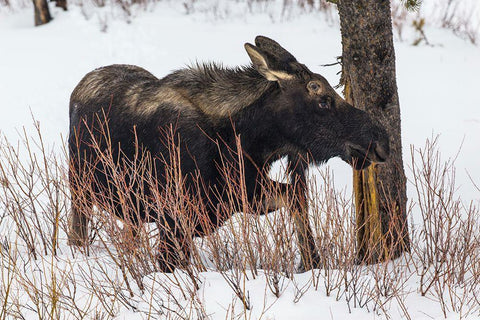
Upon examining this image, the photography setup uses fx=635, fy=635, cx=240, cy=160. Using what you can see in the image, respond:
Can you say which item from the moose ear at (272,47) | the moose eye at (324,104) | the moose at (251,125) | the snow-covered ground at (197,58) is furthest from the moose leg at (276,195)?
the snow-covered ground at (197,58)

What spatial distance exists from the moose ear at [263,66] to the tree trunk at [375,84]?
2.98 feet

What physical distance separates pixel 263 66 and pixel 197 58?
777 centimetres

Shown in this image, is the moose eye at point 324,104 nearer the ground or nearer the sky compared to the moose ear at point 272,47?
nearer the ground

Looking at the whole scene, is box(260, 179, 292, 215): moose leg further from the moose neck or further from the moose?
the moose neck

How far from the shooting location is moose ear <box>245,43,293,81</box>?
4646mm

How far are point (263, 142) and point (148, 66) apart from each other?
7666mm

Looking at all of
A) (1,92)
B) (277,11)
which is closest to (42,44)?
(1,92)

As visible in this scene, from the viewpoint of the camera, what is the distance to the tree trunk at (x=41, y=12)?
13.9 metres

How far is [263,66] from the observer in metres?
4.79

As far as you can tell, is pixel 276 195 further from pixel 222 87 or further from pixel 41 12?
pixel 41 12

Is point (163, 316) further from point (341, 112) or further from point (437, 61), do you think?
point (437, 61)

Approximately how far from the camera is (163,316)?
4230mm

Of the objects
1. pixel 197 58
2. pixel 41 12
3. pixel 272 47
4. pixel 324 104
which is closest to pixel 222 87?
pixel 272 47

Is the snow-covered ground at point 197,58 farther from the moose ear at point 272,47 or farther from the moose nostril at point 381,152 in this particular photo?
the moose ear at point 272,47
